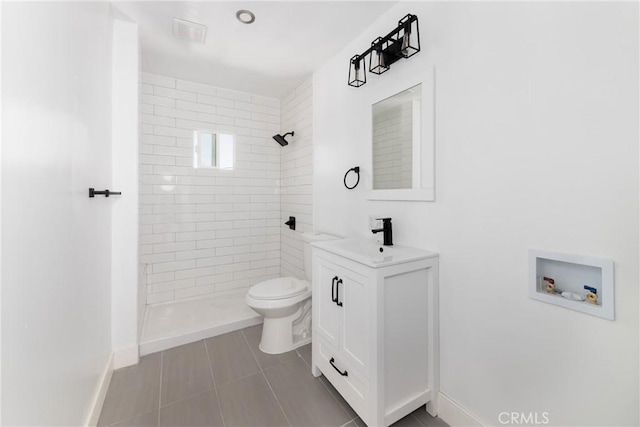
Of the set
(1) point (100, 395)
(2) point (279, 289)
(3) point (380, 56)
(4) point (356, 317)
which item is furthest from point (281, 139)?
(1) point (100, 395)

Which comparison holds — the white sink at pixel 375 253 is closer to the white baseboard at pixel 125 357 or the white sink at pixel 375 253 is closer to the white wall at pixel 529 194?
the white wall at pixel 529 194

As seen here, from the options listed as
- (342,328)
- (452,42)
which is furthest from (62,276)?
(452,42)

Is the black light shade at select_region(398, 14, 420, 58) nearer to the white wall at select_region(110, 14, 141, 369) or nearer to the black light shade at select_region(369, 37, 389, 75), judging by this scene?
the black light shade at select_region(369, 37, 389, 75)

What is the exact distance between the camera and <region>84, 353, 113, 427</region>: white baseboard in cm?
135

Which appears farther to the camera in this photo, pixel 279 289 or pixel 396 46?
pixel 279 289

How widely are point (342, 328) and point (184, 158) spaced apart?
246cm

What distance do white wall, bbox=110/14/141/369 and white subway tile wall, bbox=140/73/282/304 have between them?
838 mm

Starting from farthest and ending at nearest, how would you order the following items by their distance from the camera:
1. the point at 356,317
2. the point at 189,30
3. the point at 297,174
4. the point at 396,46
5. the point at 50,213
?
the point at 297,174 → the point at 189,30 → the point at 396,46 → the point at 356,317 → the point at 50,213

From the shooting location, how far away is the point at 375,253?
4.92 ft

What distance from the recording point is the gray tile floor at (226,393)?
1.45 m

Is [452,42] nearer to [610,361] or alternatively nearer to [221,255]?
A: [610,361]

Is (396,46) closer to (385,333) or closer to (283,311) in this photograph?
(385,333)

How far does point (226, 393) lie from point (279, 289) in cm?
74

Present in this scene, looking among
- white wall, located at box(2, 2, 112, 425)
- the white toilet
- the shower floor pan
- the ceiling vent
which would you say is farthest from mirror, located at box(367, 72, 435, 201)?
the shower floor pan
